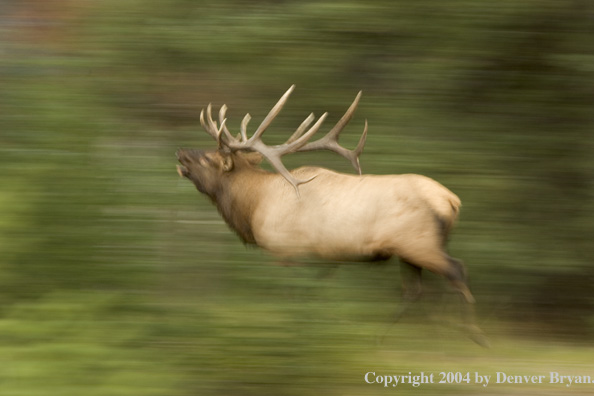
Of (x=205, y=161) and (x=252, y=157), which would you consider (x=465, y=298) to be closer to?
(x=252, y=157)

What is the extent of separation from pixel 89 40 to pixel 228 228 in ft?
5.67

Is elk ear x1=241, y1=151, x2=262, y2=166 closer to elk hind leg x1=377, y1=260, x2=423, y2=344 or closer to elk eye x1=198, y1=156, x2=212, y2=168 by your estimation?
elk eye x1=198, y1=156, x2=212, y2=168

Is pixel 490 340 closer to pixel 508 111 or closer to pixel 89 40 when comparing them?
pixel 508 111

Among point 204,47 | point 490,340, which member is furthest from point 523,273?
point 204,47

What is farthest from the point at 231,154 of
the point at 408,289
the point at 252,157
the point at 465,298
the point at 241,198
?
the point at 465,298

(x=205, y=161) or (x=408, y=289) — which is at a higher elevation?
(x=205, y=161)

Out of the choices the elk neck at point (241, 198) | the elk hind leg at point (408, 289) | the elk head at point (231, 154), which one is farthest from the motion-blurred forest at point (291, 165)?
the elk head at point (231, 154)

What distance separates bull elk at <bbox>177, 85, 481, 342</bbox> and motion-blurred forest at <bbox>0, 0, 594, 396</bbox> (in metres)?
0.36

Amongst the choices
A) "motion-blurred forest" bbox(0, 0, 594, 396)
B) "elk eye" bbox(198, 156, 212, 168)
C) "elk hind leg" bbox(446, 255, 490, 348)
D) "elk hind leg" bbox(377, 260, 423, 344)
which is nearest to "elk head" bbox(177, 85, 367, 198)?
"elk eye" bbox(198, 156, 212, 168)

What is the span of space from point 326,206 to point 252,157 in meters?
0.65

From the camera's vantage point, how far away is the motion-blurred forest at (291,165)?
4598 mm

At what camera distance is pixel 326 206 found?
4336 mm

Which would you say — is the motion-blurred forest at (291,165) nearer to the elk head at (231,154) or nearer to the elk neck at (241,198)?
the elk neck at (241,198)

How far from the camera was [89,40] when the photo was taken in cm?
569
